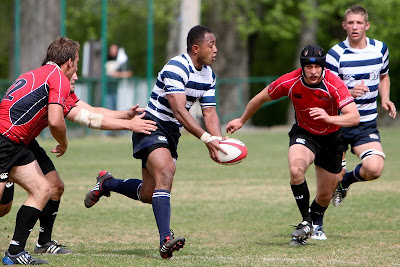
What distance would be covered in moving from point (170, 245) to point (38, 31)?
17764 millimetres

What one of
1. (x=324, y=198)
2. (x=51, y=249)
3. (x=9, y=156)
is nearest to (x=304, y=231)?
(x=324, y=198)

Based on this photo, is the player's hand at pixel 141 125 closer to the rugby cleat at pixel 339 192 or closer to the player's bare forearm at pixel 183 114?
the player's bare forearm at pixel 183 114

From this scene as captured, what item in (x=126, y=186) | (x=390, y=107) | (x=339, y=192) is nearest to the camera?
(x=126, y=186)

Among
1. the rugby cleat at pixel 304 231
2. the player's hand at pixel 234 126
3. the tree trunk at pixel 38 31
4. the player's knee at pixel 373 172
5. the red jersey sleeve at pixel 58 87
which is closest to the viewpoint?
the red jersey sleeve at pixel 58 87

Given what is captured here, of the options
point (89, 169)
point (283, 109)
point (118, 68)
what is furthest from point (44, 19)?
point (283, 109)

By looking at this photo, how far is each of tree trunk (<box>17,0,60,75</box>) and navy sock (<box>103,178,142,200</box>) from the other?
1543cm

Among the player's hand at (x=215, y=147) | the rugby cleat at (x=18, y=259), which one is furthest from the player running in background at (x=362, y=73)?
the rugby cleat at (x=18, y=259)

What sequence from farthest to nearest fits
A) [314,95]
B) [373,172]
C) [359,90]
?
[373,172] → [359,90] → [314,95]

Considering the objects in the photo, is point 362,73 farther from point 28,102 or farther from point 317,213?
point 28,102

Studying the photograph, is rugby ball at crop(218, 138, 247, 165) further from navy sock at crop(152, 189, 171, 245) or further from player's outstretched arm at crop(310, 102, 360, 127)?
player's outstretched arm at crop(310, 102, 360, 127)

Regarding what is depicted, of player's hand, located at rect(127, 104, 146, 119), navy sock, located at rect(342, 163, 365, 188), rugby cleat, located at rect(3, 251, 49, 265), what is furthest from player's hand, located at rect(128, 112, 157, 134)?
navy sock, located at rect(342, 163, 365, 188)

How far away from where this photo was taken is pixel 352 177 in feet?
29.8

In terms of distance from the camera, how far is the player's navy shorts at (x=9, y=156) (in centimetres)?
654

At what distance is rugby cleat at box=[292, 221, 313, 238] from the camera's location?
25.1 ft
